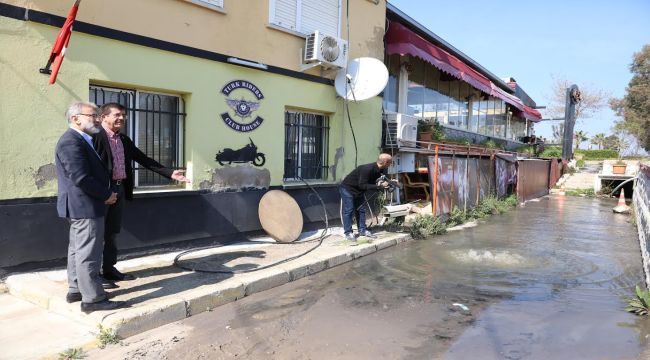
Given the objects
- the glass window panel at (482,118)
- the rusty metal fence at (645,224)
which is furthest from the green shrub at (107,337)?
the glass window panel at (482,118)

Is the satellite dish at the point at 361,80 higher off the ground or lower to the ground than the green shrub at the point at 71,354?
higher

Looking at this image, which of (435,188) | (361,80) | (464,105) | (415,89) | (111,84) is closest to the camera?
(111,84)

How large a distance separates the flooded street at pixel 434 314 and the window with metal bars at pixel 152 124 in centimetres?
256

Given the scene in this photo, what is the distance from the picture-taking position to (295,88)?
8.11m

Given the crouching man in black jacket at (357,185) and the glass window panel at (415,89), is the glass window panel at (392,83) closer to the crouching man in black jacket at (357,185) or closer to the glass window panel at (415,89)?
the glass window panel at (415,89)

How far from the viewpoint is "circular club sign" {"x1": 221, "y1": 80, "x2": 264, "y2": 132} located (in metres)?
6.96

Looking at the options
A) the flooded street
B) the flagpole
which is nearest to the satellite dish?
the flooded street

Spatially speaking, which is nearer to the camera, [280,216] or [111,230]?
[111,230]

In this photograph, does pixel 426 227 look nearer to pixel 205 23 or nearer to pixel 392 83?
pixel 392 83

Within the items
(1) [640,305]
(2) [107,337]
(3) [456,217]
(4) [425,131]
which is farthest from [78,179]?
(4) [425,131]

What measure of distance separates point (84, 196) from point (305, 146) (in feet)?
16.9

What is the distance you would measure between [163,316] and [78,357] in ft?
2.74

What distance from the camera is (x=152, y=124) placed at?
6.30 metres

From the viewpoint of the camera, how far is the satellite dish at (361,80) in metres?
8.80
